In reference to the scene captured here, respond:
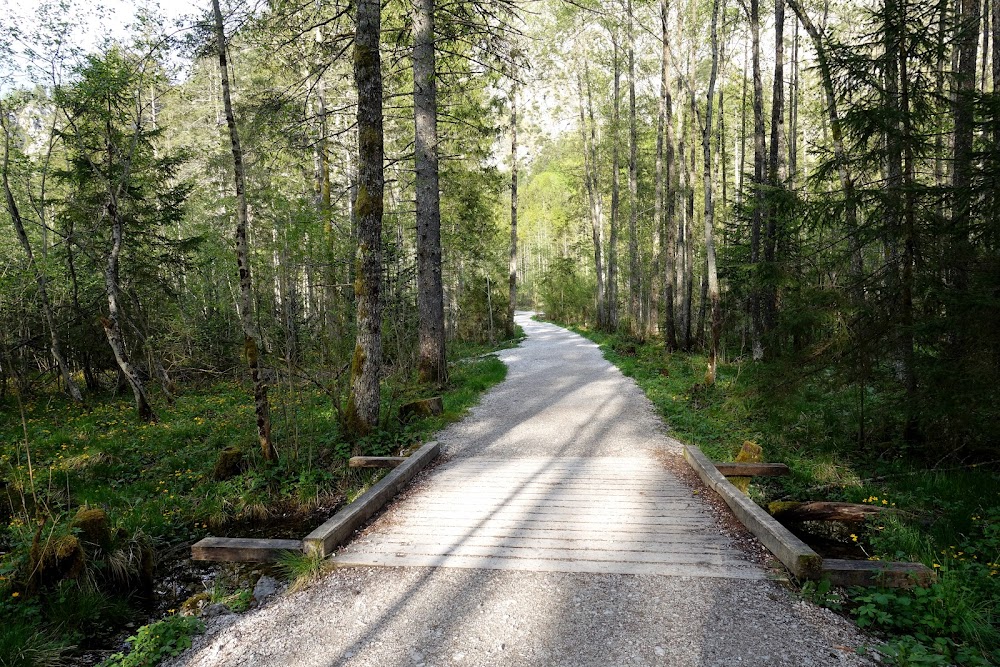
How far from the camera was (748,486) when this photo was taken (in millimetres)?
5598

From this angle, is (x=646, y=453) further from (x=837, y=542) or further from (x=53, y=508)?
(x=53, y=508)

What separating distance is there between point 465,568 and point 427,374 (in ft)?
23.0

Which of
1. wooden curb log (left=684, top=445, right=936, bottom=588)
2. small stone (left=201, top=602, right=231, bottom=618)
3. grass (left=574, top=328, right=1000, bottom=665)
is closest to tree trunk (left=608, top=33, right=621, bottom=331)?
grass (left=574, top=328, right=1000, bottom=665)

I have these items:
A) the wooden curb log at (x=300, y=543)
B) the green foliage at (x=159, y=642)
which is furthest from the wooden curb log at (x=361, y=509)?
the green foliage at (x=159, y=642)

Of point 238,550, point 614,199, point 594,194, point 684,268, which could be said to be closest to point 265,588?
point 238,550

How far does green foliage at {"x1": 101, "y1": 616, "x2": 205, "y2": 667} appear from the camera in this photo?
3043 mm

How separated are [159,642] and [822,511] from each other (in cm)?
547

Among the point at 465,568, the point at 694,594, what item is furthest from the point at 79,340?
the point at 694,594

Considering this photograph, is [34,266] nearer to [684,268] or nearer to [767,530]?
[767,530]

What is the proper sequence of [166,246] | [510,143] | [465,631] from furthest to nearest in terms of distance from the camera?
[510,143] < [166,246] < [465,631]

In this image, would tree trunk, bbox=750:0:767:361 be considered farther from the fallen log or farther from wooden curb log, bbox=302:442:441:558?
wooden curb log, bbox=302:442:441:558

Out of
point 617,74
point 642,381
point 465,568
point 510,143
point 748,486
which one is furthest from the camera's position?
point 510,143

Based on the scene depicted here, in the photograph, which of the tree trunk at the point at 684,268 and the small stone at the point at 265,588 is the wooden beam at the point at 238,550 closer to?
the small stone at the point at 265,588

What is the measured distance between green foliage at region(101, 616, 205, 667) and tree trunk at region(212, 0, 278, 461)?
3246mm
